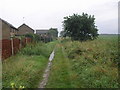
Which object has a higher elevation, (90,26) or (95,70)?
(90,26)

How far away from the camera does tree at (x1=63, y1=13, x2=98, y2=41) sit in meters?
35.4

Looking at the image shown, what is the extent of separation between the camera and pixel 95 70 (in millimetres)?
9852

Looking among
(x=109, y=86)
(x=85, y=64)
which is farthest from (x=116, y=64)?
(x=109, y=86)

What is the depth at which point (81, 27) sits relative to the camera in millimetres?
35281

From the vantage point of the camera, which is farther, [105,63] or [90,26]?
[90,26]

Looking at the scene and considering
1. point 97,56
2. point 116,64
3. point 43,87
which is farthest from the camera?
point 97,56

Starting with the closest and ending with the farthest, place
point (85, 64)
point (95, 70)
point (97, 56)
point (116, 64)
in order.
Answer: point (95, 70) < point (116, 64) < point (85, 64) < point (97, 56)

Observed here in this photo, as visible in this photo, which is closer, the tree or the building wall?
the tree

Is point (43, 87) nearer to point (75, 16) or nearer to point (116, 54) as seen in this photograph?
point (116, 54)

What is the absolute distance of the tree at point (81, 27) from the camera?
35.4m

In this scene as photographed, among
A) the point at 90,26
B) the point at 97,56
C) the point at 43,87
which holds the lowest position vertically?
the point at 43,87

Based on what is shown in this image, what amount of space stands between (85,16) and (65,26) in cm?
375

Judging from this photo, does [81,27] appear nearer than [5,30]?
Yes

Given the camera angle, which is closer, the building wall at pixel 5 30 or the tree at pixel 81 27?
the tree at pixel 81 27
